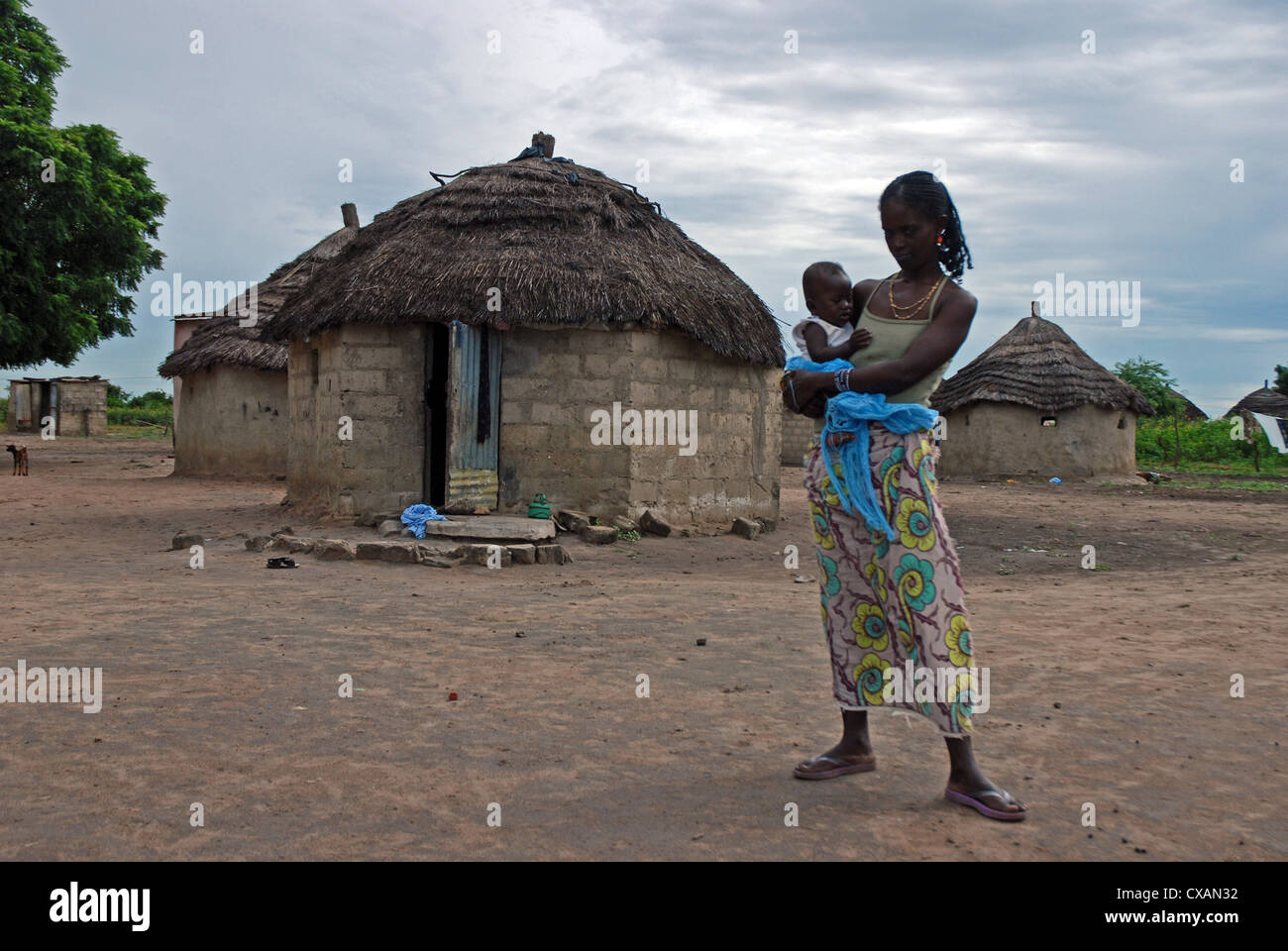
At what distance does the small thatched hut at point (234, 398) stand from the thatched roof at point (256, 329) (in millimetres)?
16

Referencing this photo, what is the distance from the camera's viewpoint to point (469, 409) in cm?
1012

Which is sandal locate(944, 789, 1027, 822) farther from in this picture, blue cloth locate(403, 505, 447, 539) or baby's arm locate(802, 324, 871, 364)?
blue cloth locate(403, 505, 447, 539)

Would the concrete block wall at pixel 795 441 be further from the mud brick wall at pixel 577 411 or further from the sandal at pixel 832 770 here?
the sandal at pixel 832 770

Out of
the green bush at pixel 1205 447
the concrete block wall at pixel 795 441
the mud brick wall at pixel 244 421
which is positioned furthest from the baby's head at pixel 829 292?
the green bush at pixel 1205 447

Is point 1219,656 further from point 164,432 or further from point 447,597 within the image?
point 164,432

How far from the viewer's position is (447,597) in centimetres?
678

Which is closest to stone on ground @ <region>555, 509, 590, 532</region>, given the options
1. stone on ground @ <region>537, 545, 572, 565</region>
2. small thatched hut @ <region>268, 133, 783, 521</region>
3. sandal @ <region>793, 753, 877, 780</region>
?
small thatched hut @ <region>268, 133, 783, 521</region>

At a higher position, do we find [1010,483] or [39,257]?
[39,257]

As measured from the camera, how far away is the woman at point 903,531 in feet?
9.57

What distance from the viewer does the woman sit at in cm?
292
